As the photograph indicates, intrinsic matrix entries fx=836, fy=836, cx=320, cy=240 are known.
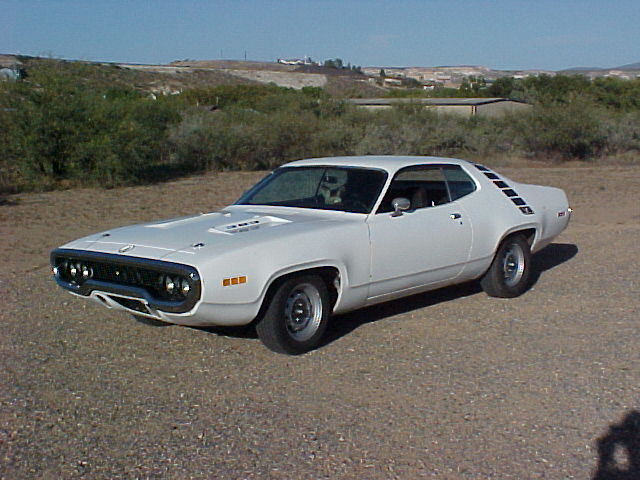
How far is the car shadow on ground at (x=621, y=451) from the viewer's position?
4270mm

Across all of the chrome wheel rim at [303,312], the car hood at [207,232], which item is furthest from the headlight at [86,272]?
the chrome wheel rim at [303,312]

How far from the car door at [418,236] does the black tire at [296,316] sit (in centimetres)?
54

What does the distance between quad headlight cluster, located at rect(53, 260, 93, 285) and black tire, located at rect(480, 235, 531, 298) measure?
374 centimetres

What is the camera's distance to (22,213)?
14.7 metres

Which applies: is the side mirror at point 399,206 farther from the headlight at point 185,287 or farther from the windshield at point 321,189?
the headlight at point 185,287

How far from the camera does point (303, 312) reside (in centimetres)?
620

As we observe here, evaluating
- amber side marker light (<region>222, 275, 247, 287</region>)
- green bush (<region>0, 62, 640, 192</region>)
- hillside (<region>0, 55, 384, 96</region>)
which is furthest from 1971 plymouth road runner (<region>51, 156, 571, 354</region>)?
hillside (<region>0, 55, 384, 96</region>)

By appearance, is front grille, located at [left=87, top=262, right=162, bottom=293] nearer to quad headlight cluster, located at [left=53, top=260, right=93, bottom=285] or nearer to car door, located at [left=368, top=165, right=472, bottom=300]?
quad headlight cluster, located at [left=53, top=260, right=93, bottom=285]

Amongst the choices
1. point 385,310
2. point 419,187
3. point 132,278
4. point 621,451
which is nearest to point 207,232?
point 132,278

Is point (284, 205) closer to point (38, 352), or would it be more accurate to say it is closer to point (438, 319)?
point (438, 319)

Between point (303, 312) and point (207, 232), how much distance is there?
0.93 meters

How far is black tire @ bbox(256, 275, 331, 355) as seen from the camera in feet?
19.4

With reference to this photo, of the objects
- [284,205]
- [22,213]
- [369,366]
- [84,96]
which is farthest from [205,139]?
[369,366]

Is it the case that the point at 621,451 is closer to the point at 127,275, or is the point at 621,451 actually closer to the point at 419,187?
the point at 127,275
